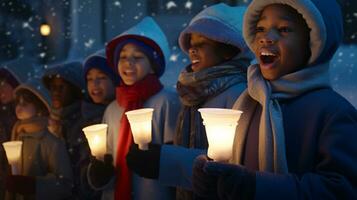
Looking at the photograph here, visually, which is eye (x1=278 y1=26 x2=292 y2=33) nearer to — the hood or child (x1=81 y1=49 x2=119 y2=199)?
child (x1=81 y1=49 x2=119 y2=199)

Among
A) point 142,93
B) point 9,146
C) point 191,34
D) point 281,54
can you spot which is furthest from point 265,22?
point 9,146

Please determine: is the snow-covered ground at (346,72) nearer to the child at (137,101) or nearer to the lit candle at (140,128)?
the child at (137,101)

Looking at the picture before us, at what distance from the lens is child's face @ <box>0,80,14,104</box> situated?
179 inches

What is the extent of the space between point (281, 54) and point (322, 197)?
62 centimetres

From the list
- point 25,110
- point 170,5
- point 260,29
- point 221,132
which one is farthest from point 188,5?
point 221,132

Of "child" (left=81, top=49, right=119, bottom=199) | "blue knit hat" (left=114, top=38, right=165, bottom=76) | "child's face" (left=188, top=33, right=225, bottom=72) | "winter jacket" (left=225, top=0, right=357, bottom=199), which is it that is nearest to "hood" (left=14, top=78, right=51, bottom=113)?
"child" (left=81, top=49, right=119, bottom=199)

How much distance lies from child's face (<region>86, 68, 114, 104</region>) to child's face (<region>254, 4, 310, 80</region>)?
2038 mm

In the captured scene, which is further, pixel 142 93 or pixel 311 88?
pixel 142 93

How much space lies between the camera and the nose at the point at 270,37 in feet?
6.19

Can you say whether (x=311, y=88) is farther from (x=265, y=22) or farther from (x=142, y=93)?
(x=142, y=93)

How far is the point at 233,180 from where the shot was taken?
1.64 meters

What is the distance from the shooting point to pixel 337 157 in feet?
5.33

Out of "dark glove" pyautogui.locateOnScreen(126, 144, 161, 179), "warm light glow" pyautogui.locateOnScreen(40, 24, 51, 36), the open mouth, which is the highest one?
"warm light glow" pyautogui.locateOnScreen(40, 24, 51, 36)

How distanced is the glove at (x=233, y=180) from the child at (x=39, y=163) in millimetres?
2183
